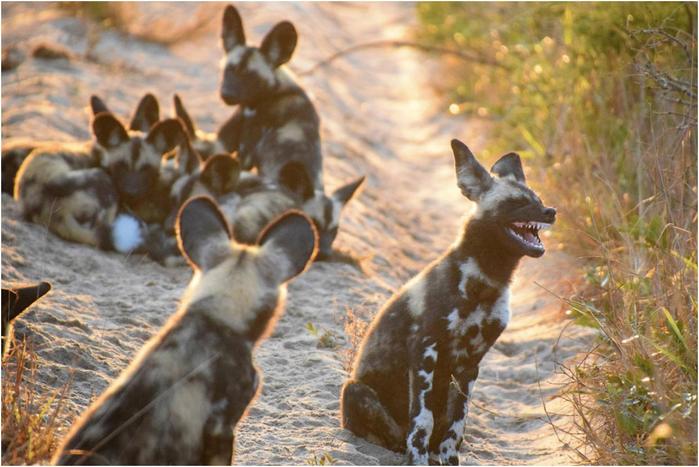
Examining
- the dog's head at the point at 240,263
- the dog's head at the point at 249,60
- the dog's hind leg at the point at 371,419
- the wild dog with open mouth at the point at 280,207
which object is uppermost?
the dog's head at the point at 249,60

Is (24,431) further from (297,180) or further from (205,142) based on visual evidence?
(205,142)

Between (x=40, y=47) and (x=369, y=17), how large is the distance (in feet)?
34.9

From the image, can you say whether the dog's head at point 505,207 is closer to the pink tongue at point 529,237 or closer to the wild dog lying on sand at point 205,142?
the pink tongue at point 529,237

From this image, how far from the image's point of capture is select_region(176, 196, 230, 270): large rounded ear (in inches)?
138

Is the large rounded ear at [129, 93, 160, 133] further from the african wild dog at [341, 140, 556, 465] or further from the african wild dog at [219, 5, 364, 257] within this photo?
the african wild dog at [341, 140, 556, 465]

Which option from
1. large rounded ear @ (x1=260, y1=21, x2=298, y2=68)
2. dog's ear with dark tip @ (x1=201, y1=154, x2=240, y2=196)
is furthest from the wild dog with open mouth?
large rounded ear @ (x1=260, y1=21, x2=298, y2=68)

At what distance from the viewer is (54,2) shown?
39.3 feet

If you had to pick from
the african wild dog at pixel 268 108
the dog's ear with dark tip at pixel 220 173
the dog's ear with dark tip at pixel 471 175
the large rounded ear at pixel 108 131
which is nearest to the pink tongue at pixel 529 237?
the dog's ear with dark tip at pixel 471 175

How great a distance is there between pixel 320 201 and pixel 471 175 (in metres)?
2.49

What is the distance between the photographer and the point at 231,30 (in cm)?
707

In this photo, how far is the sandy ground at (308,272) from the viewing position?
4375 mm

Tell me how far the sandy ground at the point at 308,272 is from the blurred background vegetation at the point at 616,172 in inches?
14.6

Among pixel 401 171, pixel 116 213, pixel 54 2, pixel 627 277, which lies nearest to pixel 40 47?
pixel 54 2

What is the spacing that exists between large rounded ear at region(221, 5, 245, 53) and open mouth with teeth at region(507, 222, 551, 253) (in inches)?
137
